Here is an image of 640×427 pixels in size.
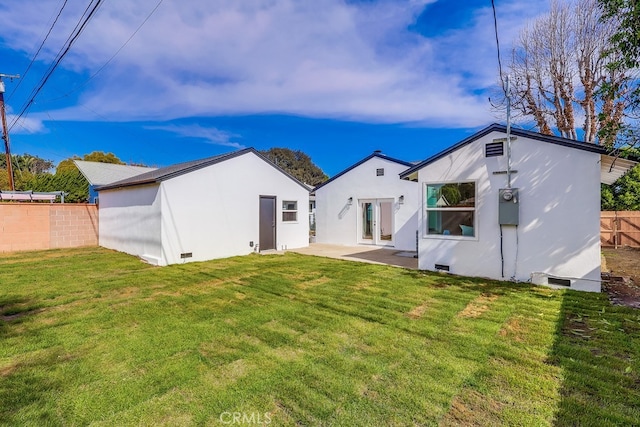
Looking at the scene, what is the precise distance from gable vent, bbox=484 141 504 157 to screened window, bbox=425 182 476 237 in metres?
0.77

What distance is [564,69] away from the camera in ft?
39.5

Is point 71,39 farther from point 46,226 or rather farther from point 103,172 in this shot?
point 103,172

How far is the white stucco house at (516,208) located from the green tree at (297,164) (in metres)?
37.1

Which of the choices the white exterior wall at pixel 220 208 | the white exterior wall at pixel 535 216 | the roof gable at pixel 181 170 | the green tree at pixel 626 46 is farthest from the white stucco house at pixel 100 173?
the green tree at pixel 626 46

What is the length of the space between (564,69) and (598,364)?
13.5 metres

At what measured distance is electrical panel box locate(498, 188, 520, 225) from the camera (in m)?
6.59

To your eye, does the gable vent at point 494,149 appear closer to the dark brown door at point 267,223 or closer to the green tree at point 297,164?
the dark brown door at point 267,223

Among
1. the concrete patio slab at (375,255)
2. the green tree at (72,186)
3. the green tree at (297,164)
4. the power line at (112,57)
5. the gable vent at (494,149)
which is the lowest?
the concrete patio slab at (375,255)

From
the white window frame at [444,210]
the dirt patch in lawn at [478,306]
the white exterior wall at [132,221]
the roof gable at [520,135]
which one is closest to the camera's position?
the dirt patch in lawn at [478,306]

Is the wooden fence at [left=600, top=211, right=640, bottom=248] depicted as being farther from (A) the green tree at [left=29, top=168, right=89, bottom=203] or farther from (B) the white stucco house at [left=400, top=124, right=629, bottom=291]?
(A) the green tree at [left=29, top=168, right=89, bottom=203]

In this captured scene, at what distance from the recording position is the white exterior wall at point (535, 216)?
604 cm

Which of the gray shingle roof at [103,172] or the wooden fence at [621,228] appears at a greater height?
the gray shingle roof at [103,172]

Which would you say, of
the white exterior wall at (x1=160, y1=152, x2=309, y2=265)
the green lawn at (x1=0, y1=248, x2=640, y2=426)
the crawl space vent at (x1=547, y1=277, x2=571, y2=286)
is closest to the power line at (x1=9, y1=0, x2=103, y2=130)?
the white exterior wall at (x1=160, y1=152, x2=309, y2=265)

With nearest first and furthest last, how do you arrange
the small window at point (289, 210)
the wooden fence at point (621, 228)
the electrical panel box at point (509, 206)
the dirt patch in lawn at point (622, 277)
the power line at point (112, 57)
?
the dirt patch in lawn at point (622, 277), the electrical panel box at point (509, 206), the power line at point (112, 57), the wooden fence at point (621, 228), the small window at point (289, 210)
